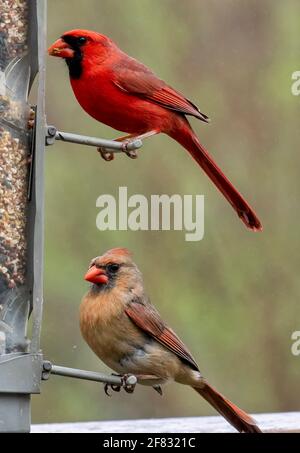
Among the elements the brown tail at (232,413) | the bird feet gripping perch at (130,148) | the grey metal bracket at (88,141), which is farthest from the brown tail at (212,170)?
the grey metal bracket at (88,141)

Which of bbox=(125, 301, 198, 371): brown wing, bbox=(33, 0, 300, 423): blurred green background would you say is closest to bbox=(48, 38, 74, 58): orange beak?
bbox=(125, 301, 198, 371): brown wing

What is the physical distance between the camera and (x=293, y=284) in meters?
8.65

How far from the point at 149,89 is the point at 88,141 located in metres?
1.14

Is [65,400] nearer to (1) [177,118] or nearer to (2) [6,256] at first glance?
(1) [177,118]

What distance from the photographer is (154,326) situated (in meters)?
5.34

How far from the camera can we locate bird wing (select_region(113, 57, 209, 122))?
18.8 feet

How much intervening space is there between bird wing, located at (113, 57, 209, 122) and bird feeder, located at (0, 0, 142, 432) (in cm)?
79

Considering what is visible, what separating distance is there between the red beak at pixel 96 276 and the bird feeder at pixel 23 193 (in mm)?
430

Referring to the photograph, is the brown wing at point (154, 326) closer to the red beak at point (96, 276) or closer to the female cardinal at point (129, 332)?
the female cardinal at point (129, 332)

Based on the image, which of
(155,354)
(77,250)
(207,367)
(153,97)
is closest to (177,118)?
(153,97)

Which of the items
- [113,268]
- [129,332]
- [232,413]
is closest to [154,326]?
[129,332]

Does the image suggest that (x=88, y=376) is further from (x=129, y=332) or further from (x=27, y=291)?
(x=129, y=332)

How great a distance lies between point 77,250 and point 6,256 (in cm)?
316
